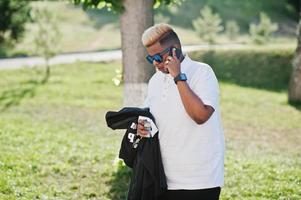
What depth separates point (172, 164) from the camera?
4.00 meters

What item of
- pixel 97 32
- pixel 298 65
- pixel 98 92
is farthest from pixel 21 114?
pixel 97 32

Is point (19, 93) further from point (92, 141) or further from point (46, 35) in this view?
point (92, 141)

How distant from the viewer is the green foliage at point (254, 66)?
76.5 feet

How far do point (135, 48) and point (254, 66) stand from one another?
16.8 m

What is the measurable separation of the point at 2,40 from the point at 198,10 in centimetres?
1954

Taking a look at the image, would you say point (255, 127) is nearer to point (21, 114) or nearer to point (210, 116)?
point (21, 114)

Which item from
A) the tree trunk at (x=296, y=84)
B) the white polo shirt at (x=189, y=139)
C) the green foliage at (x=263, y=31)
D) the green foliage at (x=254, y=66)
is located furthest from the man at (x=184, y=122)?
the green foliage at (x=263, y=31)

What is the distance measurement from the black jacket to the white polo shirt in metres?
0.06

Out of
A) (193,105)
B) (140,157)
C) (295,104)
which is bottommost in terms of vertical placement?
(295,104)

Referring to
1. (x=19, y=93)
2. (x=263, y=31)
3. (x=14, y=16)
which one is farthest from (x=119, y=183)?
(x=263, y=31)

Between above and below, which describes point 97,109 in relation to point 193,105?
below

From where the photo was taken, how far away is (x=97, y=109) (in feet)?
54.7

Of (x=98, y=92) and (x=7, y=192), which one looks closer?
(x=7, y=192)

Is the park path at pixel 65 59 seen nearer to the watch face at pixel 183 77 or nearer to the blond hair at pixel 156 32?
the blond hair at pixel 156 32
